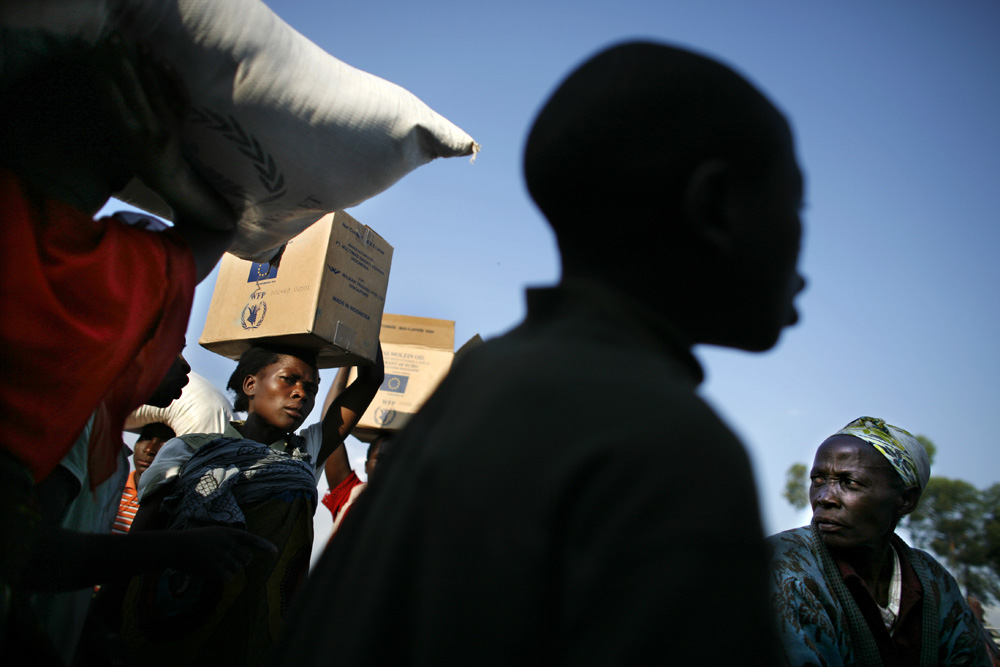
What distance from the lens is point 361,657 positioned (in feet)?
1.49

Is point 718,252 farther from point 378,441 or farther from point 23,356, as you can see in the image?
point 378,441

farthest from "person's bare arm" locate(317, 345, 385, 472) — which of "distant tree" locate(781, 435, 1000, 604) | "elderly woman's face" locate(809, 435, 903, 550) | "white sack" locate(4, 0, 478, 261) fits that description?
"distant tree" locate(781, 435, 1000, 604)

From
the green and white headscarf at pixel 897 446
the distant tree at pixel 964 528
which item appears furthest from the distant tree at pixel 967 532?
the green and white headscarf at pixel 897 446

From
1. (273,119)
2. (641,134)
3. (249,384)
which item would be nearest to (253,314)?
(249,384)

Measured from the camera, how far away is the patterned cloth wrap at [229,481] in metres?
2.00

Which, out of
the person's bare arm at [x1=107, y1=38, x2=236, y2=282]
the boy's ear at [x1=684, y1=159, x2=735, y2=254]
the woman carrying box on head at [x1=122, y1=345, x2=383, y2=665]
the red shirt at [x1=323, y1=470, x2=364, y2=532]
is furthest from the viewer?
the red shirt at [x1=323, y1=470, x2=364, y2=532]

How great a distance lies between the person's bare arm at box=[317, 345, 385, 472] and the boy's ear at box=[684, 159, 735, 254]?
244cm

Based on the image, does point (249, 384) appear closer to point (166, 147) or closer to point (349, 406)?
point (349, 406)

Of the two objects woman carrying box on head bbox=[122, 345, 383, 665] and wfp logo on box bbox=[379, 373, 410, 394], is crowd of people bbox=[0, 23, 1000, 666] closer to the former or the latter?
woman carrying box on head bbox=[122, 345, 383, 665]

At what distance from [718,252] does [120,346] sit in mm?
1039

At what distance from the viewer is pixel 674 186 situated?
632 mm

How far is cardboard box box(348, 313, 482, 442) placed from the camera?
407 centimetres

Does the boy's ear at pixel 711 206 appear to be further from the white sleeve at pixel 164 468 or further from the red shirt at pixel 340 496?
the red shirt at pixel 340 496

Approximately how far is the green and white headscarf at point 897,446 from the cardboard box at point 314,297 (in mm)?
2096
